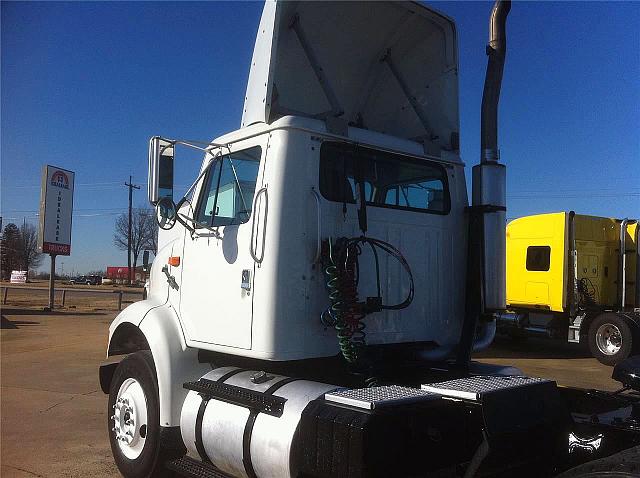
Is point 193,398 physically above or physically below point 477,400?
below

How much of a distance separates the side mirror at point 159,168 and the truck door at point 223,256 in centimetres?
37

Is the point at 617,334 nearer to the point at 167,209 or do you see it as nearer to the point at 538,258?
→ the point at 538,258

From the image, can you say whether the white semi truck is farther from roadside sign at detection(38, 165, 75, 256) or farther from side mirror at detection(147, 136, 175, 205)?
roadside sign at detection(38, 165, 75, 256)

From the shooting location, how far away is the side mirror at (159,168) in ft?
13.5

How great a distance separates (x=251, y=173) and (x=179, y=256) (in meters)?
1.08

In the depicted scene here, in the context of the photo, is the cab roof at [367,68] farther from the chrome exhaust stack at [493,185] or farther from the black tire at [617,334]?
the black tire at [617,334]

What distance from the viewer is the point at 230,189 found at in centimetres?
423

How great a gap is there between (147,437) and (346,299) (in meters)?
1.97

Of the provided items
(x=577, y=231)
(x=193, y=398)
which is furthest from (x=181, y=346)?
(x=577, y=231)

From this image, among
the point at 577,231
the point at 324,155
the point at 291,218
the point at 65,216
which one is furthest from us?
the point at 65,216

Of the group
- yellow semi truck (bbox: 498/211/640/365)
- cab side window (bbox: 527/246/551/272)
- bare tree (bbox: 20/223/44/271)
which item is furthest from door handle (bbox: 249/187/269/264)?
bare tree (bbox: 20/223/44/271)

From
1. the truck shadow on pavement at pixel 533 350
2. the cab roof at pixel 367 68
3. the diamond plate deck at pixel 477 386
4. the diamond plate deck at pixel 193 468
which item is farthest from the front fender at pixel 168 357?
the truck shadow on pavement at pixel 533 350

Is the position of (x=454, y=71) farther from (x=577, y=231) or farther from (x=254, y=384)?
(x=577, y=231)

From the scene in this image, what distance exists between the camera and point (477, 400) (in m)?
2.71
